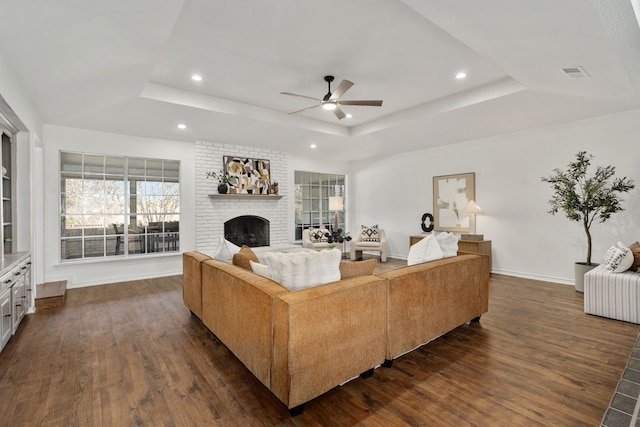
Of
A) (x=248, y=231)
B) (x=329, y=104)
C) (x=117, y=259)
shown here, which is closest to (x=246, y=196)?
(x=248, y=231)

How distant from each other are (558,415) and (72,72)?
15.8ft

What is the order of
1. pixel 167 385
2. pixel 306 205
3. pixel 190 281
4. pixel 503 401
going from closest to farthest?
pixel 503 401 → pixel 167 385 → pixel 190 281 → pixel 306 205

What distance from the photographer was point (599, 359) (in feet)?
7.97

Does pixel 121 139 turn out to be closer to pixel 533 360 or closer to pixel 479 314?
pixel 479 314

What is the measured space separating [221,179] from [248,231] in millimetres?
1269

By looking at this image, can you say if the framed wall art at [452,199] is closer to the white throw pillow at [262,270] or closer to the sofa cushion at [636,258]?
the sofa cushion at [636,258]

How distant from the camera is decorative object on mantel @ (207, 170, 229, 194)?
600 centimetres

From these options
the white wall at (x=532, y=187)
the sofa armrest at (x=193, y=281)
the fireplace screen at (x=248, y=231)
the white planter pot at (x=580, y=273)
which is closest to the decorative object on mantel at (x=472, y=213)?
the white wall at (x=532, y=187)

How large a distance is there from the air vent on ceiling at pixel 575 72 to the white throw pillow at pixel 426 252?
218cm

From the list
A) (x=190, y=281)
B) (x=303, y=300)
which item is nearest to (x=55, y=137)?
A: (x=190, y=281)

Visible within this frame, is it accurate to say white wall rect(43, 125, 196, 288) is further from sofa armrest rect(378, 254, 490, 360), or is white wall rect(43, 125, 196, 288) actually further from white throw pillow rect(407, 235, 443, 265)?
sofa armrest rect(378, 254, 490, 360)

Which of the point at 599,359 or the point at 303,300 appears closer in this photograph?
the point at 303,300

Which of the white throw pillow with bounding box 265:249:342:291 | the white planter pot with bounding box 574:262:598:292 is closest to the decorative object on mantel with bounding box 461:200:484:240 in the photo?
the white planter pot with bounding box 574:262:598:292

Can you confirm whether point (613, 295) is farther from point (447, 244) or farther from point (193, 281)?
point (193, 281)
